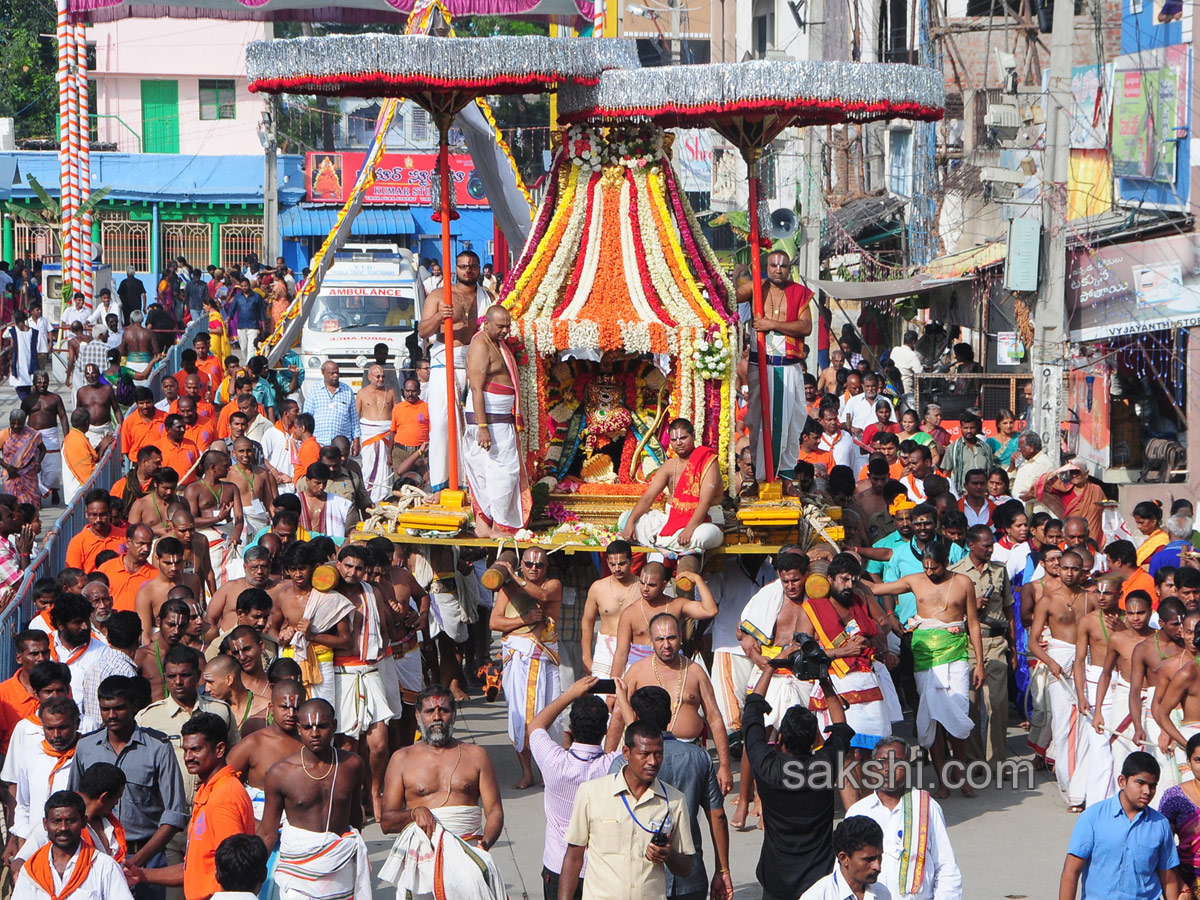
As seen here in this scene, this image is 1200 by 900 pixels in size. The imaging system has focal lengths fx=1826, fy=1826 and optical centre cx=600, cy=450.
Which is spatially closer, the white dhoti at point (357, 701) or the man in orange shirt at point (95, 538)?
the white dhoti at point (357, 701)

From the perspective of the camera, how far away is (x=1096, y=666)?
10.2m

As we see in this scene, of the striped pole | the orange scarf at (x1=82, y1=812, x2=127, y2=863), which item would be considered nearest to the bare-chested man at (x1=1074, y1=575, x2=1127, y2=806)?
the orange scarf at (x1=82, y1=812, x2=127, y2=863)

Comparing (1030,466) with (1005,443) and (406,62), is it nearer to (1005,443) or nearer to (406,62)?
(1005,443)

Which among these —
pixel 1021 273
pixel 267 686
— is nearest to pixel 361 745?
pixel 267 686

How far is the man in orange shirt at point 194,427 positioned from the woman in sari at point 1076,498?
6.79 meters

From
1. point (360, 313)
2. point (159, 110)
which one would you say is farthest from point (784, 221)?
point (159, 110)

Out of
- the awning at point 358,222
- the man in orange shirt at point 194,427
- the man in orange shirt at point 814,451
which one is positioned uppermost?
the awning at point 358,222

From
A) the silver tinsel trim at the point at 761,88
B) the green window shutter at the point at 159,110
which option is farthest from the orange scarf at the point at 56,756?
the green window shutter at the point at 159,110

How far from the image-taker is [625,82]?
40.2 feet

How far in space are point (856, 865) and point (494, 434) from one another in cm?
615

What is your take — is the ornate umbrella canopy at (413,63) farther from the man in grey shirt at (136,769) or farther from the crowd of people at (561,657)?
the man in grey shirt at (136,769)

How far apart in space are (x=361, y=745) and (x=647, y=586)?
1763 millimetres

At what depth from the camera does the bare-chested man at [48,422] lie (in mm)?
16781

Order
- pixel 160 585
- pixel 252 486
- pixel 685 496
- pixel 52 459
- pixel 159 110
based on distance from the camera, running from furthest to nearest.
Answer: pixel 159 110 → pixel 52 459 → pixel 252 486 → pixel 685 496 → pixel 160 585
